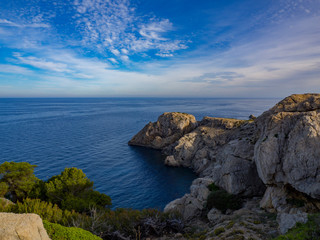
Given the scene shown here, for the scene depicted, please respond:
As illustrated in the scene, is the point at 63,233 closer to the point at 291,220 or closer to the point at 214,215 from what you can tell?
the point at 291,220

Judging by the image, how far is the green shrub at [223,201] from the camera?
84.2 ft

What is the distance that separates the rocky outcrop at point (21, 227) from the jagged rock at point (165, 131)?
230ft

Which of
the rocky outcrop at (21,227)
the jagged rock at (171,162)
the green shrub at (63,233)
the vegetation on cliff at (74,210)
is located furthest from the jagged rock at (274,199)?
the jagged rock at (171,162)

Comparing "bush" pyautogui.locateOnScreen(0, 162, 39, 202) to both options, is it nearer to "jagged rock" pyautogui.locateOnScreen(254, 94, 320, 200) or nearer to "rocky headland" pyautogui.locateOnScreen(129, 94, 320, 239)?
"rocky headland" pyautogui.locateOnScreen(129, 94, 320, 239)

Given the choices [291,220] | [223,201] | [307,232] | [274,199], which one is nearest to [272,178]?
[274,199]

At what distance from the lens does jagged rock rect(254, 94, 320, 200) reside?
1869 centimetres

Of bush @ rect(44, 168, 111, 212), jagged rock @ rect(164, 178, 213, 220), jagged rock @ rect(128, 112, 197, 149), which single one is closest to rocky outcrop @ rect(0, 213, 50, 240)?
bush @ rect(44, 168, 111, 212)

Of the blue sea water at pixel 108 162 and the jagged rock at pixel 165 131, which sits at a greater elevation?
the jagged rock at pixel 165 131

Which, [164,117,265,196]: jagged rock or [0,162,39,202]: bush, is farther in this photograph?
[0,162,39,202]: bush

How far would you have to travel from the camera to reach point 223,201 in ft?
86.2

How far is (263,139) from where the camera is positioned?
22828 millimetres

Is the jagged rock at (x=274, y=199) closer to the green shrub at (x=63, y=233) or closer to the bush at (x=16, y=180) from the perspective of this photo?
the green shrub at (x=63, y=233)

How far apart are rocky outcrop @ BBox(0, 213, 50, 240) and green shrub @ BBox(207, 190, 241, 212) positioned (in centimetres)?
2191

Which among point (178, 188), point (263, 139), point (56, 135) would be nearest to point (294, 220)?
point (263, 139)
